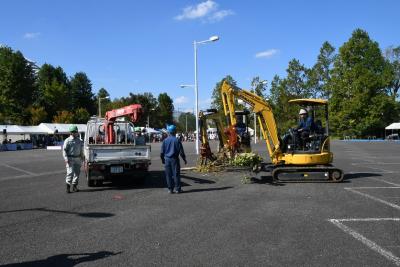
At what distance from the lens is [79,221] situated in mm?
8289

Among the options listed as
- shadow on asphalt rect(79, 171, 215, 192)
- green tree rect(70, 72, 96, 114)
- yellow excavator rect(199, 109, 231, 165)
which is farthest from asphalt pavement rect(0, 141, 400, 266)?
green tree rect(70, 72, 96, 114)

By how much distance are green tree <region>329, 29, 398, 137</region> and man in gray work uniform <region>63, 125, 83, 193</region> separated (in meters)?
65.8

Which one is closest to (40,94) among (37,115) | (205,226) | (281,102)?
(37,115)

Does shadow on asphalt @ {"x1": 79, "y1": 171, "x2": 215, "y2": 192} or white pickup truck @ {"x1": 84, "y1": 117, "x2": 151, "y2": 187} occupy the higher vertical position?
white pickup truck @ {"x1": 84, "y1": 117, "x2": 151, "y2": 187}

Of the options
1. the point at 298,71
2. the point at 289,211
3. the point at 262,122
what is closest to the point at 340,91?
the point at 298,71

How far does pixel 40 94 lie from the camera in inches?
3344

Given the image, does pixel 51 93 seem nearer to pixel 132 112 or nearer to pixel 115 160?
pixel 132 112

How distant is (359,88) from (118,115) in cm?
6374

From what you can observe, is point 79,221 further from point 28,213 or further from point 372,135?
point 372,135

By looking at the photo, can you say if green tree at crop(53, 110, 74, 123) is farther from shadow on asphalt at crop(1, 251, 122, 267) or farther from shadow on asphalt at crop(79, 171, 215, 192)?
shadow on asphalt at crop(1, 251, 122, 267)

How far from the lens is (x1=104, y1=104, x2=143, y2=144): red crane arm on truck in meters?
14.4

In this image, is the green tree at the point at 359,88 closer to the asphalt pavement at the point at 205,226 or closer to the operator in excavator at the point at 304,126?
the operator in excavator at the point at 304,126

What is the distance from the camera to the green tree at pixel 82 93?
316 ft

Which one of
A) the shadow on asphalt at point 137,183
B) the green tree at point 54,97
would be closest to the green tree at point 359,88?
the green tree at point 54,97
